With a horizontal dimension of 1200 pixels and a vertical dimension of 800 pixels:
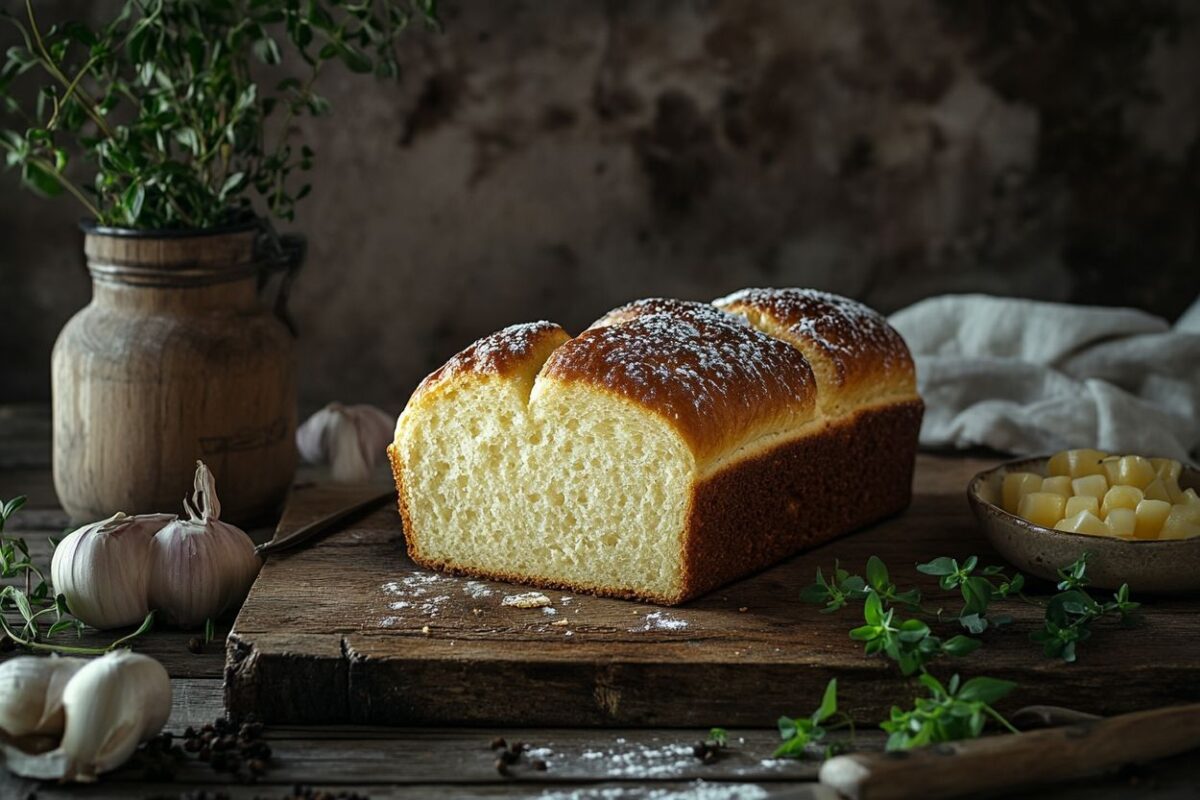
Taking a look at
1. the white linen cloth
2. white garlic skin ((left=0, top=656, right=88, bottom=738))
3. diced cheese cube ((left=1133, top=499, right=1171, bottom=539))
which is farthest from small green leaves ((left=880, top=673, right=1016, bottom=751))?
the white linen cloth

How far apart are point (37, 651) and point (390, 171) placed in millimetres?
2306

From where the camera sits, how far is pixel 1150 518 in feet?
9.25

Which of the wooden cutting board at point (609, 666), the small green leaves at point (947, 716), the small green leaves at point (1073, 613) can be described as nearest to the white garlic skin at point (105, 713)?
the wooden cutting board at point (609, 666)

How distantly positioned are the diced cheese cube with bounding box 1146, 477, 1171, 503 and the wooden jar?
81.5 inches

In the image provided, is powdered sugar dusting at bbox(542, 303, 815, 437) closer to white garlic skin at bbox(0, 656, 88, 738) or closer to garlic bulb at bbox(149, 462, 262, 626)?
garlic bulb at bbox(149, 462, 262, 626)

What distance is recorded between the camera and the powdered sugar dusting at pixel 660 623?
2.64 m

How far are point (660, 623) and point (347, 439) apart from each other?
4.92 ft

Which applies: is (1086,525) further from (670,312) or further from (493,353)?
(493,353)

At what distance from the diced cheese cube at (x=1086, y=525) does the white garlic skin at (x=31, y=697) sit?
1941mm

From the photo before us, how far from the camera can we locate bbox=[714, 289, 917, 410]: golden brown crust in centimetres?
321

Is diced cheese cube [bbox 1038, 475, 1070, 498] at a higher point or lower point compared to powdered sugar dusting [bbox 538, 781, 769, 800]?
higher

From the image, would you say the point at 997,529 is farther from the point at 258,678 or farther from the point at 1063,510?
the point at 258,678

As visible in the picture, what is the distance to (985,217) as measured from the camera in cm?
482

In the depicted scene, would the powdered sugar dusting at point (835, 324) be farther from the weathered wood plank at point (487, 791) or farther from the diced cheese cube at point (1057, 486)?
the weathered wood plank at point (487, 791)
